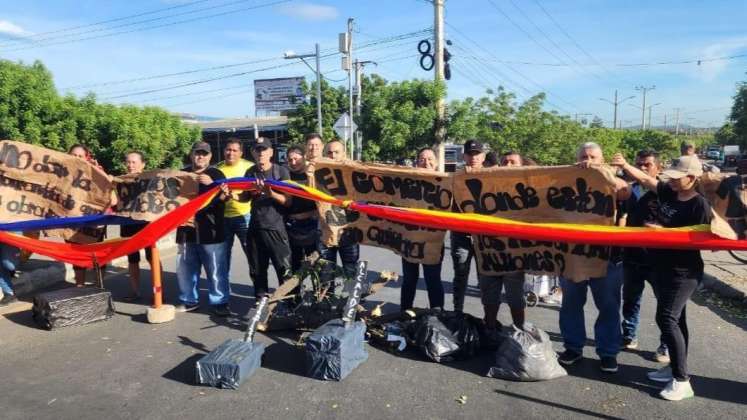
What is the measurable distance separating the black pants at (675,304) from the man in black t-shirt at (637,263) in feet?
0.64

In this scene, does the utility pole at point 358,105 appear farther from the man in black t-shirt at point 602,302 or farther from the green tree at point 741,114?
the green tree at point 741,114

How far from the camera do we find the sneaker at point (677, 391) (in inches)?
151

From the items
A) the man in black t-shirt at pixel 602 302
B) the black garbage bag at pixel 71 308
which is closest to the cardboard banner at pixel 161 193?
the black garbage bag at pixel 71 308

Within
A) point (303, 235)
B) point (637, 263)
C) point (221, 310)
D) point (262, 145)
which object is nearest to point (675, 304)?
point (637, 263)

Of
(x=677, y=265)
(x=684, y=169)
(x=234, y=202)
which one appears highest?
(x=684, y=169)

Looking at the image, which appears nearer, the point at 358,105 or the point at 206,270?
the point at 206,270

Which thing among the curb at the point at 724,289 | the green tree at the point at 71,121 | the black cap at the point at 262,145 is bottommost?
the curb at the point at 724,289

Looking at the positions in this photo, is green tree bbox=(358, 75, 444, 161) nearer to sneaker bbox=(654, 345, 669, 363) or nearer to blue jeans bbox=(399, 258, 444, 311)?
blue jeans bbox=(399, 258, 444, 311)

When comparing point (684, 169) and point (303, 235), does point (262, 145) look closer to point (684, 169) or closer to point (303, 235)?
point (303, 235)

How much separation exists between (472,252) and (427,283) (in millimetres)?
594

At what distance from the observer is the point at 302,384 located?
417 centimetres

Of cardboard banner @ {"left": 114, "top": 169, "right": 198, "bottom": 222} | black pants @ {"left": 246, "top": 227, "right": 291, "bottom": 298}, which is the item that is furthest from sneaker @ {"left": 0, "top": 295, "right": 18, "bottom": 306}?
black pants @ {"left": 246, "top": 227, "right": 291, "bottom": 298}

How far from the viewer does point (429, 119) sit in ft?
69.3

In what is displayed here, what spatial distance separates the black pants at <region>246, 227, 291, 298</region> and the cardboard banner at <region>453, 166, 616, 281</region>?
2.02 metres
